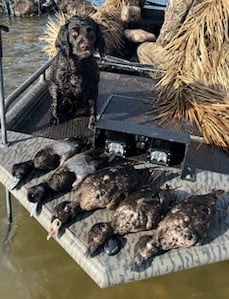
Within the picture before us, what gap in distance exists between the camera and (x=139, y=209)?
123 inches

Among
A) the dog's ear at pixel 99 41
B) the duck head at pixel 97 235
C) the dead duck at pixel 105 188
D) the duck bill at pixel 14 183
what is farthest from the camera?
the dog's ear at pixel 99 41

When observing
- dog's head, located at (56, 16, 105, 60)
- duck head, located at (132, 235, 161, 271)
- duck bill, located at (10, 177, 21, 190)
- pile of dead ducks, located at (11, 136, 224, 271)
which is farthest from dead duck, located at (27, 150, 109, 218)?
dog's head, located at (56, 16, 105, 60)

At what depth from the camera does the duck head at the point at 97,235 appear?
2965mm

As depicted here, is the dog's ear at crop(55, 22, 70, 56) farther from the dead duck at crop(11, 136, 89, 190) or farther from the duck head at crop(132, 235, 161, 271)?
the duck head at crop(132, 235, 161, 271)

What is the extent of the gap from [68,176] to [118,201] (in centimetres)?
46

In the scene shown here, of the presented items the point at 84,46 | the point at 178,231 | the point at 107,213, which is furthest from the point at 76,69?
the point at 178,231

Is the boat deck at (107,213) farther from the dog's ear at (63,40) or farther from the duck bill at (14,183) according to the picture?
the dog's ear at (63,40)

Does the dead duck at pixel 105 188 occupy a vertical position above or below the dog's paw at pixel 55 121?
above

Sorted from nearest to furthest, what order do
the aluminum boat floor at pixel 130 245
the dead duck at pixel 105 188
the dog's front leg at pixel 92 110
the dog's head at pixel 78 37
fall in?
the aluminum boat floor at pixel 130 245 < the dead duck at pixel 105 188 < the dog's head at pixel 78 37 < the dog's front leg at pixel 92 110

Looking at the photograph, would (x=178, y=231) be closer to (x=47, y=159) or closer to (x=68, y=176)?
(x=68, y=176)

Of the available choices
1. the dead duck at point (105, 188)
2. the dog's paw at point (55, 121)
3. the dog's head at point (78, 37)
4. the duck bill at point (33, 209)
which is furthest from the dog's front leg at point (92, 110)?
the duck bill at point (33, 209)

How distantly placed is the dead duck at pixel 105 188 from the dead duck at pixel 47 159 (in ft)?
1.30

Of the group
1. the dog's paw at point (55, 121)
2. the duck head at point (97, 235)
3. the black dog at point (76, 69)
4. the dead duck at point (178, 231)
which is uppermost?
the black dog at point (76, 69)

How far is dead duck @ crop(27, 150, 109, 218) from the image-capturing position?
11.1ft
